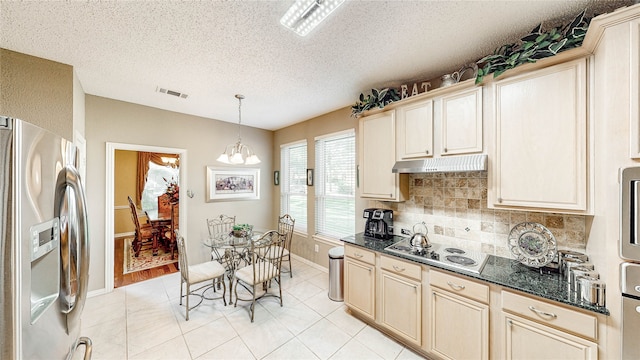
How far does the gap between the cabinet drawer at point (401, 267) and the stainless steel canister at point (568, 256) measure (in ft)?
3.21

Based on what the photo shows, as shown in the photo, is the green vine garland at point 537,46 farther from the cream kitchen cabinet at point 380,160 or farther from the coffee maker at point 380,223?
the coffee maker at point 380,223

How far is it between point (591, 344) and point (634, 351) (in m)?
0.19

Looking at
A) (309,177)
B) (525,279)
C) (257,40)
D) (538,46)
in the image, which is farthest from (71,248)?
(309,177)

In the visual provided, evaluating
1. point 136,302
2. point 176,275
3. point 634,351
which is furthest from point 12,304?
point 176,275

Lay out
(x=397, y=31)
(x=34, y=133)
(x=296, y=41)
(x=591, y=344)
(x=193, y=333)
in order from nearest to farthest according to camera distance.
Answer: (x=34, y=133) < (x=591, y=344) < (x=397, y=31) < (x=296, y=41) < (x=193, y=333)

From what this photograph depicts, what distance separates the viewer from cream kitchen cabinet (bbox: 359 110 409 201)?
8.20 feet

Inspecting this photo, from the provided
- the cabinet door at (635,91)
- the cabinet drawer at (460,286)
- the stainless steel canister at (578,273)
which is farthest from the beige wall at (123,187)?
the cabinet door at (635,91)

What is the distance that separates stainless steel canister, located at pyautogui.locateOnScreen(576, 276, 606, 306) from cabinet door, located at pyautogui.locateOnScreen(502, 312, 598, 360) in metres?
0.24

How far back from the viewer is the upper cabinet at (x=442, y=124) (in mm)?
1927

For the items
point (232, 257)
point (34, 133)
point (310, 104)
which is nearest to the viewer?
point (34, 133)

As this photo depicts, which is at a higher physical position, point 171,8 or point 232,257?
point 171,8

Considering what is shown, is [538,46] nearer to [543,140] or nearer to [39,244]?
[543,140]

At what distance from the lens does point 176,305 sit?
276 cm

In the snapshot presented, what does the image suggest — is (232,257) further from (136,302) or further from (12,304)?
(12,304)
